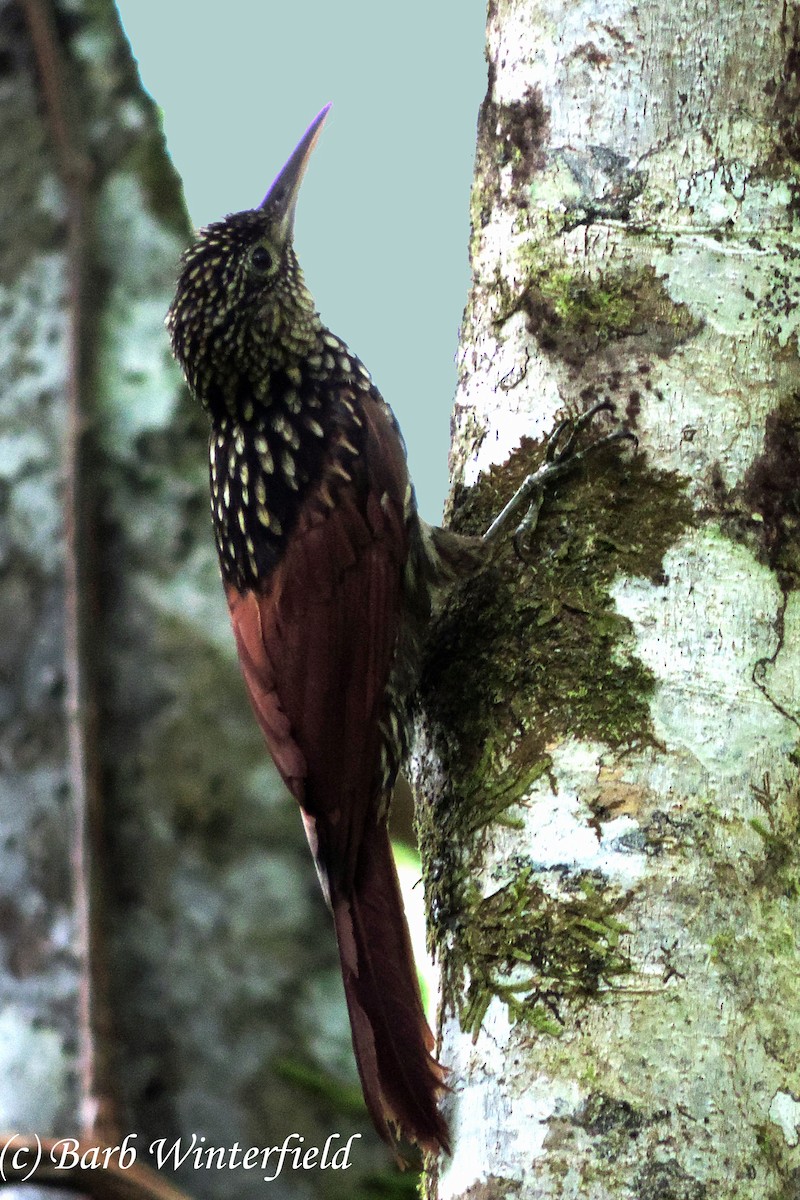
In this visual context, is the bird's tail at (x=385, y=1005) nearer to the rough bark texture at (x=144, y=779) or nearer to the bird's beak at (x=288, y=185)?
the rough bark texture at (x=144, y=779)

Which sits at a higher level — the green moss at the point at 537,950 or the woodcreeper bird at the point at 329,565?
the woodcreeper bird at the point at 329,565

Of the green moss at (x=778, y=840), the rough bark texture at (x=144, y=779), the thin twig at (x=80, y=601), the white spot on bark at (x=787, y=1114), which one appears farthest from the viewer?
the rough bark texture at (x=144, y=779)

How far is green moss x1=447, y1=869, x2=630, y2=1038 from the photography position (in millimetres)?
1505

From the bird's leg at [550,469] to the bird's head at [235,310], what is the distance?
755mm

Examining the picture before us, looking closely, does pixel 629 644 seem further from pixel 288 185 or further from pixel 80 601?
pixel 288 185

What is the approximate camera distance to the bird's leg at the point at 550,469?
1.81 metres

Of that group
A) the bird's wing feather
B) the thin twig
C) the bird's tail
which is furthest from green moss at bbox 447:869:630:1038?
the thin twig

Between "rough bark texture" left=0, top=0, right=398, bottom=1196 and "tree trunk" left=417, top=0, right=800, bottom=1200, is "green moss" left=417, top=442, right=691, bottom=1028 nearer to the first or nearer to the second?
"tree trunk" left=417, top=0, right=800, bottom=1200

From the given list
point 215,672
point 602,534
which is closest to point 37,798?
point 215,672

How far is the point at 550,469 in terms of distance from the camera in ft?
6.06

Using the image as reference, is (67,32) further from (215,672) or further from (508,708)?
(508,708)

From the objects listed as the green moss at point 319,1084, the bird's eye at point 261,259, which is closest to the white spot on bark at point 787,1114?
the green moss at point 319,1084

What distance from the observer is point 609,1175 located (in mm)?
Result: 1376

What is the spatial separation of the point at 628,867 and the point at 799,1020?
10.6 inches
